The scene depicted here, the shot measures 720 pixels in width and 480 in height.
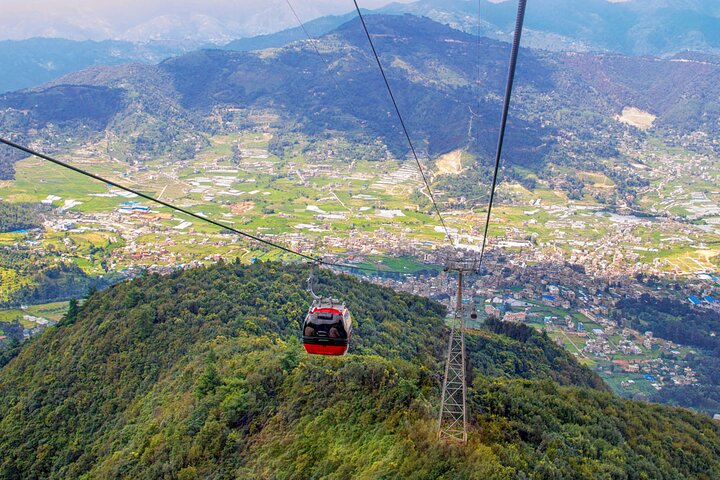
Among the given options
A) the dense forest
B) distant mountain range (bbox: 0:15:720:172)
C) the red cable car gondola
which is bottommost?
the dense forest

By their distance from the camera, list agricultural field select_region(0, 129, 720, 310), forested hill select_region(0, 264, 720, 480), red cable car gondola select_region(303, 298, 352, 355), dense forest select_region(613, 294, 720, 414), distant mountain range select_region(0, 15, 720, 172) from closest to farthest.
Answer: red cable car gondola select_region(303, 298, 352, 355), forested hill select_region(0, 264, 720, 480), dense forest select_region(613, 294, 720, 414), agricultural field select_region(0, 129, 720, 310), distant mountain range select_region(0, 15, 720, 172)

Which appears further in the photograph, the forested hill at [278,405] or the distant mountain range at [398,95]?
the distant mountain range at [398,95]

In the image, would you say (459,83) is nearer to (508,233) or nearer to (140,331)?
(508,233)

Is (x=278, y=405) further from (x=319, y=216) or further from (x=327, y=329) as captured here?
(x=319, y=216)

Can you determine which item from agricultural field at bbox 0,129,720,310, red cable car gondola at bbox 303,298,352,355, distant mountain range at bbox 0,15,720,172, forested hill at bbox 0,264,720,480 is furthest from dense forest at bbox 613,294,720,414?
distant mountain range at bbox 0,15,720,172

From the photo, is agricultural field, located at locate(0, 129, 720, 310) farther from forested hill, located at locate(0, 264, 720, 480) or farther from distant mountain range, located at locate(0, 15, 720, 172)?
forested hill, located at locate(0, 264, 720, 480)

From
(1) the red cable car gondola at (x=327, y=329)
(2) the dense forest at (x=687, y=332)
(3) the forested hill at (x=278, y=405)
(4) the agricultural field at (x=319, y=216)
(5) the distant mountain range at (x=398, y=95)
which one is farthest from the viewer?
(5) the distant mountain range at (x=398, y=95)

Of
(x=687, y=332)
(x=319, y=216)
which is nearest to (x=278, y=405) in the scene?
(x=687, y=332)

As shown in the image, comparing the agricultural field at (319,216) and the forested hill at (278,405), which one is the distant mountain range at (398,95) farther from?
the forested hill at (278,405)

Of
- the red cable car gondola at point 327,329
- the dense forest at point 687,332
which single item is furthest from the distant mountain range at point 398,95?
the red cable car gondola at point 327,329
